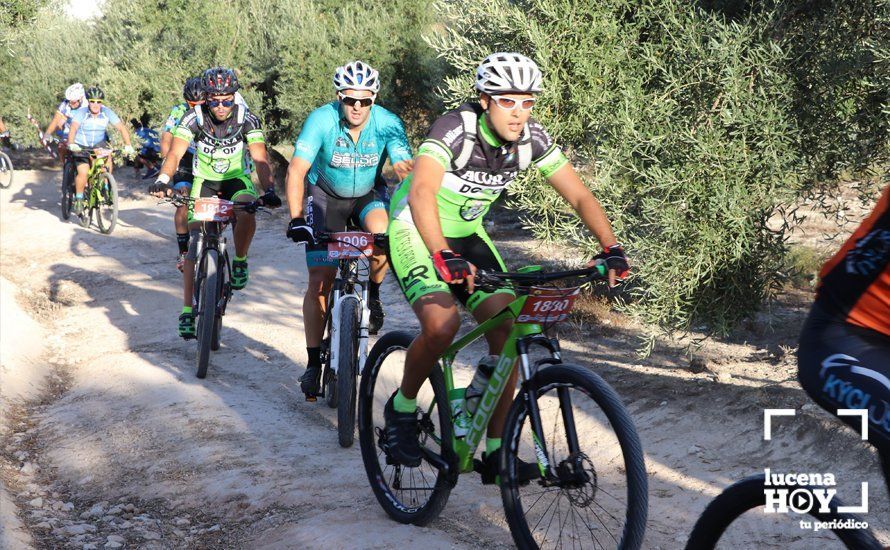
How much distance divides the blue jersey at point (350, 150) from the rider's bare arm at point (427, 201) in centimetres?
240

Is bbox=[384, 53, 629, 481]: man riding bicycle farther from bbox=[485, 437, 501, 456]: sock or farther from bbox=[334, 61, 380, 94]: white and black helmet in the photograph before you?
bbox=[334, 61, 380, 94]: white and black helmet

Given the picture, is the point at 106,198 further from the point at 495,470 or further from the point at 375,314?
the point at 495,470

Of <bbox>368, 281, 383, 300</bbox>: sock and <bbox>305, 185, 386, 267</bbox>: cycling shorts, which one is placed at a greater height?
<bbox>305, 185, 386, 267</bbox>: cycling shorts

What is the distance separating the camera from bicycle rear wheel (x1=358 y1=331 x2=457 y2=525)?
4.61 meters

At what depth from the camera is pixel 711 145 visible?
702 cm

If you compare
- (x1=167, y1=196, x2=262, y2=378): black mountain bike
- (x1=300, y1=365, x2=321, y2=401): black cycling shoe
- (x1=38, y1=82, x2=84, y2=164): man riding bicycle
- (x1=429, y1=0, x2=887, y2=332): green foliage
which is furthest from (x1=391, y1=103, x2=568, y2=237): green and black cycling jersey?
(x1=38, y1=82, x2=84, y2=164): man riding bicycle

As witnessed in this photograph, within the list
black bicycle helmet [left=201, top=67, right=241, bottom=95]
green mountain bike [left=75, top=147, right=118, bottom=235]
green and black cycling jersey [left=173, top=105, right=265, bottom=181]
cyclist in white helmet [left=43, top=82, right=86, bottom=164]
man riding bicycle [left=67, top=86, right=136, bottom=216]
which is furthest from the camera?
cyclist in white helmet [left=43, top=82, right=86, bottom=164]

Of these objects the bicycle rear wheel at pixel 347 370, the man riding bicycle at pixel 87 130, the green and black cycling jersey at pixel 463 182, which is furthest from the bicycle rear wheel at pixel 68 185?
the green and black cycling jersey at pixel 463 182

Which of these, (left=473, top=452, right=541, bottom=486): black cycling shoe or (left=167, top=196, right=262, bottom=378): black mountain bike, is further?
(left=167, top=196, right=262, bottom=378): black mountain bike

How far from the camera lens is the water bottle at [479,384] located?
4301mm

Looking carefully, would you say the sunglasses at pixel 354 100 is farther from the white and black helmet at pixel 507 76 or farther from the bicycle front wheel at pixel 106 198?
the bicycle front wheel at pixel 106 198

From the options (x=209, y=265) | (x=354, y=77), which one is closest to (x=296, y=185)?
(x=354, y=77)

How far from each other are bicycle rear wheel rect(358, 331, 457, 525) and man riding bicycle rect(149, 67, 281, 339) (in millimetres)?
3414

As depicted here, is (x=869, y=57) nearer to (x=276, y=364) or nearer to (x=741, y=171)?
(x=741, y=171)
